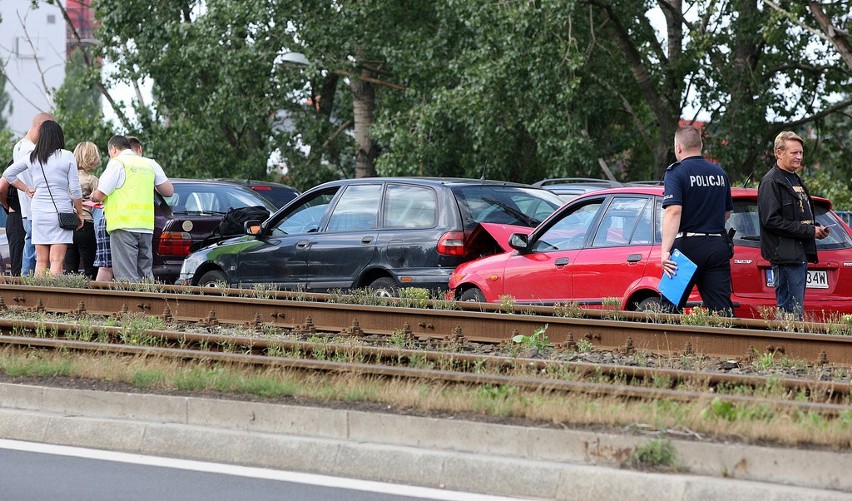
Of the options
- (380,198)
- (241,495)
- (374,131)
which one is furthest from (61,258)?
(374,131)

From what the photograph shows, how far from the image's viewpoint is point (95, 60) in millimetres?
35625

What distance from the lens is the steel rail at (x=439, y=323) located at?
908 cm

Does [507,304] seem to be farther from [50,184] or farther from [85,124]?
[85,124]

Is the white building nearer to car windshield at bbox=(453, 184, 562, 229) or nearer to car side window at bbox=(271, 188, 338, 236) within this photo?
car side window at bbox=(271, 188, 338, 236)

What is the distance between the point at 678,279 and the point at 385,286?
441 centimetres

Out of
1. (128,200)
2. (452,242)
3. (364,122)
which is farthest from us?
(364,122)

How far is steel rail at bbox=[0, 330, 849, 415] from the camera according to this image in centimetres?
698

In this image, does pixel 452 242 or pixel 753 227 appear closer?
pixel 753 227

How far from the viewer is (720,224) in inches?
368

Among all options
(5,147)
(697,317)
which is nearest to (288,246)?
(697,317)

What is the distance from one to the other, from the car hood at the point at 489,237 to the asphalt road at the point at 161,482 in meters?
6.02

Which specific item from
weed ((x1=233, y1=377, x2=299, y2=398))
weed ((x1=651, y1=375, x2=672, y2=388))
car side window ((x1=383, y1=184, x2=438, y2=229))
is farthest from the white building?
weed ((x1=651, y1=375, x2=672, y2=388))

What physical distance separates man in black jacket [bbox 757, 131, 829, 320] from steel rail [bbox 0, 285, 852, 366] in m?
1.02

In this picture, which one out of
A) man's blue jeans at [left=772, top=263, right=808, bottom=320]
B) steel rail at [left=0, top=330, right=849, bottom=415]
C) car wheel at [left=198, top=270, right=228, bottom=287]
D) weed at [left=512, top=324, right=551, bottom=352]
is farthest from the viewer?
car wheel at [left=198, top=270, right=228, bottom=287]
